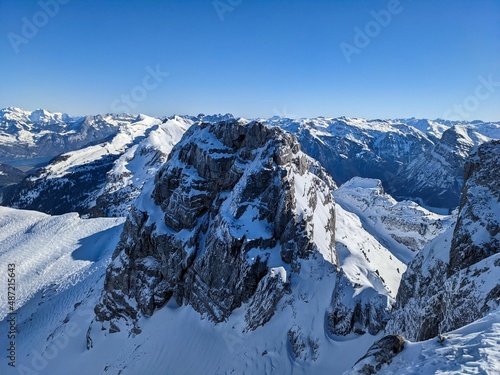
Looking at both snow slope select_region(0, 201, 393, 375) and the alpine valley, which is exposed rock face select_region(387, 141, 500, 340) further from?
snow slope select_region(0, 201, 393, 375)

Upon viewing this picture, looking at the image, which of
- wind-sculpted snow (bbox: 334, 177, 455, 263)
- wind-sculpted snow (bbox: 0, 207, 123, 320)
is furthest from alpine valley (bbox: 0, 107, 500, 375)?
wind-sculpted snow (bbox: 334, 177, 455, 263)

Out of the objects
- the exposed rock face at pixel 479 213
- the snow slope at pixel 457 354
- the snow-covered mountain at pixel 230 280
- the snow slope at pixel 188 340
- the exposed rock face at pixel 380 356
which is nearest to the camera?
the snow slope at pixel 457 354

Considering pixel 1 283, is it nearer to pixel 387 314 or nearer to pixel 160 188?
pixel 160 188

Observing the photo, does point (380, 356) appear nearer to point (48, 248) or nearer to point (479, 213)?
point (479, 213)

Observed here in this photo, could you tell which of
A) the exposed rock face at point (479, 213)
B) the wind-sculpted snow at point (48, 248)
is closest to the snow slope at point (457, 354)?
the exposed rock face at point (479, 213)

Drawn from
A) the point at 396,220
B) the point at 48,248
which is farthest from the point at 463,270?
the point at 396,220

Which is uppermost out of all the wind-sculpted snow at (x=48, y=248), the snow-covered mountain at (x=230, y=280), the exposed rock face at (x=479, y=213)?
the exposed rock face at (x=479, y=213)

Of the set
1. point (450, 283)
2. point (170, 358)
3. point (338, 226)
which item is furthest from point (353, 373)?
point (338, 226)

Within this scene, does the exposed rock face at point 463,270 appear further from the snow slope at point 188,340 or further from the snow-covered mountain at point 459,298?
the snow slope at point 188,340
